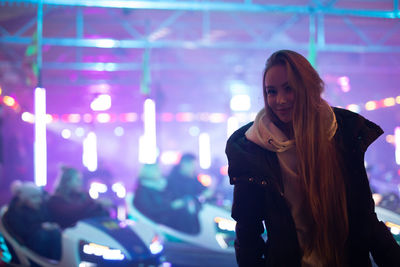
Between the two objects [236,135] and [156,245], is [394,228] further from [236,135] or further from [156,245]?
[236,135]

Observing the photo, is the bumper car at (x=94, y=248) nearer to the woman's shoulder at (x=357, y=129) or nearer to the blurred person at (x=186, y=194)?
the blurred person at (x=186, y=194)

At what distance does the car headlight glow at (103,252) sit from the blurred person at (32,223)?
11.1 inches

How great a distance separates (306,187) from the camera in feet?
3.57

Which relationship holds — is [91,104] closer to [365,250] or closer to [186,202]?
[186,202]

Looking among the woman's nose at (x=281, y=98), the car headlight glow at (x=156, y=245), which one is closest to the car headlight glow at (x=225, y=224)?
the car headlight glow at (x=156, y=245)

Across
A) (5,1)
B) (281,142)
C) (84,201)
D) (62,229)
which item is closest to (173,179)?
(84,201)

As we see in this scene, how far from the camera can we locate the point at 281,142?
111 cm

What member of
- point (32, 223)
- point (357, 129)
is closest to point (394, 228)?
point (357, 129)

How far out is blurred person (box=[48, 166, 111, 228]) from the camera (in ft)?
13.9

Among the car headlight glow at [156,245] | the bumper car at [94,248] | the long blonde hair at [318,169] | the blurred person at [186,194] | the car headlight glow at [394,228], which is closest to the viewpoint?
the long blonde hair at [318,169]

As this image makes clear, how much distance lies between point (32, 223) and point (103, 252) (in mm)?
846

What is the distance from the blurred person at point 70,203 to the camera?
4223 millimetres

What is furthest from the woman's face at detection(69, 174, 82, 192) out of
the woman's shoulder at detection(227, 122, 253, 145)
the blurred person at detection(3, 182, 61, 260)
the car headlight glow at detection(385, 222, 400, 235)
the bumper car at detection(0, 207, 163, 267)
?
the woman's shoulder at detection(227, 122, 253, 145)

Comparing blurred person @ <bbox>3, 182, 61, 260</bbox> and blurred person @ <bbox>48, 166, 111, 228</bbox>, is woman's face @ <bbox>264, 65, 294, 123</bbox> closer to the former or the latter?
blurred person @ <bbox>3, 182, 61, 260</bbox>
